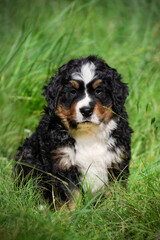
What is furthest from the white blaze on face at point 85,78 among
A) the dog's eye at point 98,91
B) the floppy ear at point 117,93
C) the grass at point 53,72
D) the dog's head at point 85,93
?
the grass at point 53,72

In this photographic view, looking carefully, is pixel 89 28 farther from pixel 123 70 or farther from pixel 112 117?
pixel 112 117

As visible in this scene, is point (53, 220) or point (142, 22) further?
point (142, 22)

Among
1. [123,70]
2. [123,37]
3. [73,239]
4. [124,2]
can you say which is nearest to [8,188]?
[73,239]

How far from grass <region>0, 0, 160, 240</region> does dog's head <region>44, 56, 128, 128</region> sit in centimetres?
31

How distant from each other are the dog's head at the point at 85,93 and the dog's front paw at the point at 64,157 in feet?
0.83

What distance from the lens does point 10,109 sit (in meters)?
4.61

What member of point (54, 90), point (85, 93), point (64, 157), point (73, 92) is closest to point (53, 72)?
point (54, 90)

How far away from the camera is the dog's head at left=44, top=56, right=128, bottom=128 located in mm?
3705

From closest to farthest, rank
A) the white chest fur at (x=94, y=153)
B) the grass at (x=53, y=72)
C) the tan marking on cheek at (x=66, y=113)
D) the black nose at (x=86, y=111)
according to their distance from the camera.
Result: the grass at (x=53, y=72)
the black nose at (x=86, y=111)
the tan marking on cheek at (x=66, y=113)
the white chest fur at (x=94, y=153)

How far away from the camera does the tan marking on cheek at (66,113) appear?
376 centimetres

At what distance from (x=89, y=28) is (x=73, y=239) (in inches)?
225

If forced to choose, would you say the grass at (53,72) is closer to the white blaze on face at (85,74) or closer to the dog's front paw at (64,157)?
the dog's front paw at (64,157)

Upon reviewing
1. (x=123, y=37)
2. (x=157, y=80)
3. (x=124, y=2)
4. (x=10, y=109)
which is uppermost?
(x=124, y=2)

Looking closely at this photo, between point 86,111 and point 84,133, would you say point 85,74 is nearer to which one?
point 86,111
